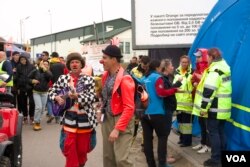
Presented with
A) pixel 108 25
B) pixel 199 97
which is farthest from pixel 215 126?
pixel 108 25

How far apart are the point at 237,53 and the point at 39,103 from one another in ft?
19.6

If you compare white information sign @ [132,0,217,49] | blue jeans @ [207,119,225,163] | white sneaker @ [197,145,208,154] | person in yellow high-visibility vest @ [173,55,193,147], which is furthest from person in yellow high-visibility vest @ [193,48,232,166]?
white information sign @ [132,0,217,49]

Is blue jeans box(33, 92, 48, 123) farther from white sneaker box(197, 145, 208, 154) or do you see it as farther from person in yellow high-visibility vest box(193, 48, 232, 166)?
person in yellow high-visibility vest box(193, 48, 232, 166)

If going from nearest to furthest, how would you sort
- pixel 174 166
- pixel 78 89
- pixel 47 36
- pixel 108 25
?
pixel 78 89 → pixel 174 166 → pixel 108 25 → pixel 47 36

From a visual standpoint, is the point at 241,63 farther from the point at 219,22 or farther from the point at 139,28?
the point at 139,28

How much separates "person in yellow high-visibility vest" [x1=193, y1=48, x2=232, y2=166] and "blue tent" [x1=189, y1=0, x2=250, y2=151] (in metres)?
0.34

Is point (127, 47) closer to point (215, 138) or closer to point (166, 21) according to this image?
point (166, 21)

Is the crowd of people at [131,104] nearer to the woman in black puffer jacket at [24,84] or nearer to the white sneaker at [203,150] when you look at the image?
the white sneaker at [203,150]

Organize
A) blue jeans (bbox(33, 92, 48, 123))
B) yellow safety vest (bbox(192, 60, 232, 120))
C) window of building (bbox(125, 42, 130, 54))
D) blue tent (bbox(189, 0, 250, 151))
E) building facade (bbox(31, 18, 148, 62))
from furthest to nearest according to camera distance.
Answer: building facade (bbox(31, 18, 148, 62)), window of building (bbox(125, 42, 130, 54)), blue jeans (bbox(33, 92, 48, 123)), blue tent (bbox(189, 0, 250, 151)), yellow safety vest (bbox(192, 60, 232, 120))

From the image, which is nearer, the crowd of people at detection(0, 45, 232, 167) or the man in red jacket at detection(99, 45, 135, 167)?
the man in red jacket at detection(99, 45, 135, 167)

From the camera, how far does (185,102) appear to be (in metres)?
8.53

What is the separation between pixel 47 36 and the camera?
10606 centimetres

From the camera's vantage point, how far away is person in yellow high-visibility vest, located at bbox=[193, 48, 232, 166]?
268 inches

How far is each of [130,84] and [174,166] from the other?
3059 mm
